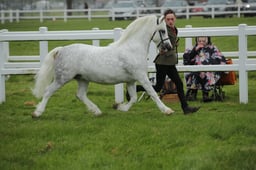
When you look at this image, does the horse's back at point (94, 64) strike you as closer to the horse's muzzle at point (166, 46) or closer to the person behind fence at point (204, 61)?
the horse's muzzle at point (166, 46)

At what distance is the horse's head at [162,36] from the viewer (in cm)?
1059

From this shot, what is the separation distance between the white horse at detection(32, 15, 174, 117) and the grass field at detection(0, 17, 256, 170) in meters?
0.59

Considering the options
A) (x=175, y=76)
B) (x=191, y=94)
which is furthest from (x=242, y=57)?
(x=175, y=76)

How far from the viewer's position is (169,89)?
12930 mm

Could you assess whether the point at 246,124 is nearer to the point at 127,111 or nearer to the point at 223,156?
the point at 223,156

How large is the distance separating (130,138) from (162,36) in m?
2.36

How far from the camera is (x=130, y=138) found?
8898 millimetres

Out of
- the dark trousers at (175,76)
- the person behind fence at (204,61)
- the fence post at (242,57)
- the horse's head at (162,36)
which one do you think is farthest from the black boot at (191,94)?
the horse's head at (162,36)

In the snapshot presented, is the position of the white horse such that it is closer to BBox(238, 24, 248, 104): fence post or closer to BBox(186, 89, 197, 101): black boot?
BBox(238, 24, 248, 104): fence post

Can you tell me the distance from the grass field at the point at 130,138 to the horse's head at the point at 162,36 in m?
1.14

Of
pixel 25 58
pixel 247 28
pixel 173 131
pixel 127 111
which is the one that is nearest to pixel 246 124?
pixel 173 131

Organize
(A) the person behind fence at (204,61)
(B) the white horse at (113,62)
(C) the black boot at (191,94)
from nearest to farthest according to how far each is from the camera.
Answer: (B) the white horse at (113,62) → (A) the person behind fence at (204,61) → (C) the black boot at (191,94)

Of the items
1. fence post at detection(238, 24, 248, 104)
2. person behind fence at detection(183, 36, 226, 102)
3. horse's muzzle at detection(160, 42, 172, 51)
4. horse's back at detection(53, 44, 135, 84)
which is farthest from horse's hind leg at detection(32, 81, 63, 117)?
fence post at detection(238, 24, 248, 104)

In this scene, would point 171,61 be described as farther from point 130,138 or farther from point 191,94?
point 191,94
